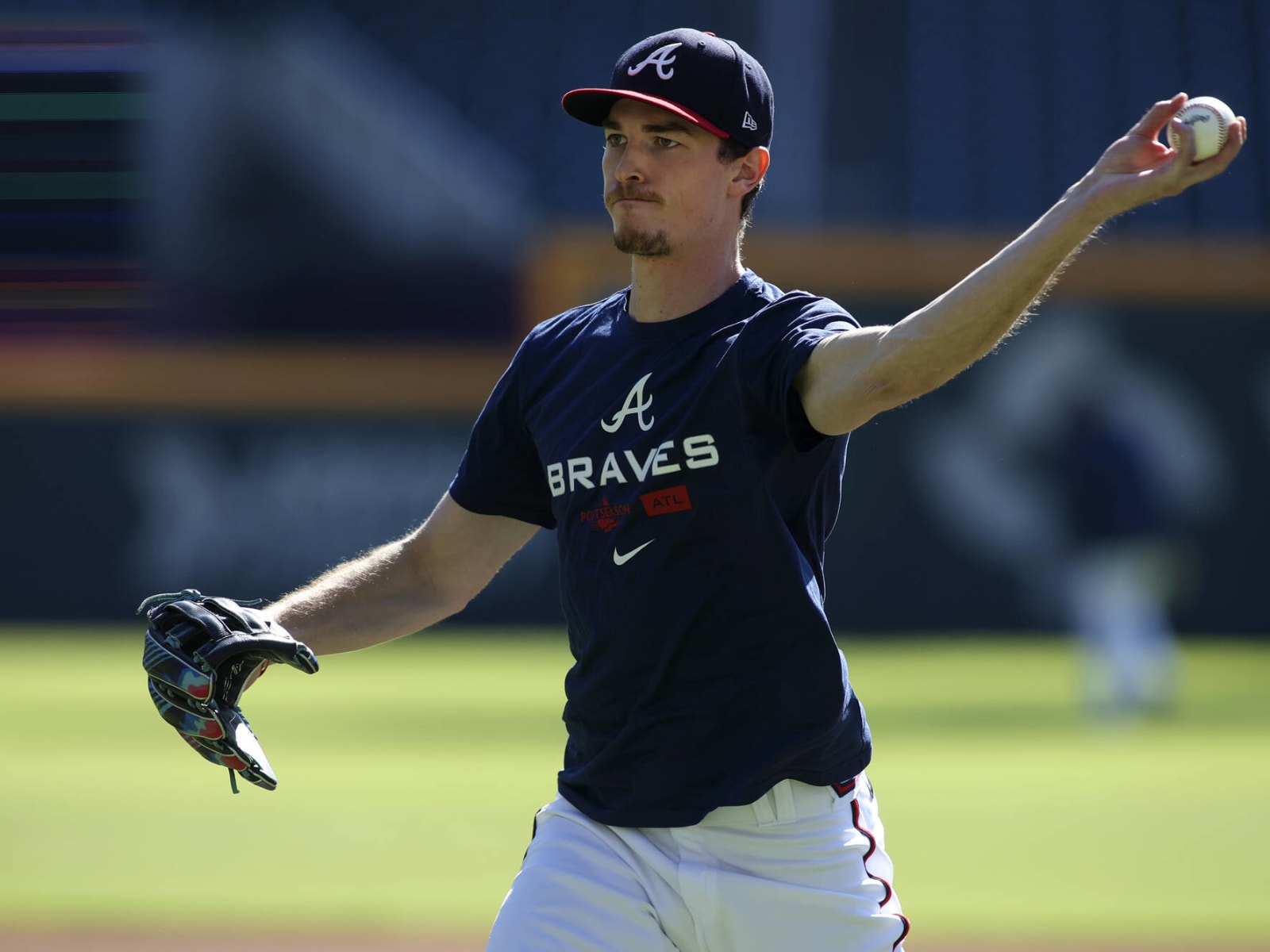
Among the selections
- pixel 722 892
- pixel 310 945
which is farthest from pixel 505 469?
pixel 310 945

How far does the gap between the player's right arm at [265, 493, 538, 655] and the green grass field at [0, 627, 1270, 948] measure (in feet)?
9.98

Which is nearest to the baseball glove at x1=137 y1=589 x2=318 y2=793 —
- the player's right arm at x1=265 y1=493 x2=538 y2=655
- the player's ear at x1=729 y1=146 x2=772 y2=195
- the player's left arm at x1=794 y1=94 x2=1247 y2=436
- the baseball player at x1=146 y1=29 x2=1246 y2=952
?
the player's right arm at x1=265 y1=493 x2=538 y2=655

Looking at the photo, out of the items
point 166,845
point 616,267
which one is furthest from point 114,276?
point 166,845

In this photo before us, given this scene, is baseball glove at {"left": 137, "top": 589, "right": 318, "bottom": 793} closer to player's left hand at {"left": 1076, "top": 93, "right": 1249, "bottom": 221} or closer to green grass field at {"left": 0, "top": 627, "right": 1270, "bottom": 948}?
player's left hand at {"left": 1076, "top": 93, "right": 1249, "bottom": 221}

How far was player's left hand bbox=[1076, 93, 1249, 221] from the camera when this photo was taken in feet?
8.02

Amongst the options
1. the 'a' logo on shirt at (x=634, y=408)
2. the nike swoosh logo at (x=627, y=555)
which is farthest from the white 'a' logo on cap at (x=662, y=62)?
the nike swoosh logo at (x=627, y=555)

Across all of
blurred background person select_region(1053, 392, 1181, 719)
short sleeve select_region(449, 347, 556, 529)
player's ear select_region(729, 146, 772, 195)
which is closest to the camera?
player's ear select_region(729, 146, 772, 195)

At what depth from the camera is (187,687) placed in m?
2.94

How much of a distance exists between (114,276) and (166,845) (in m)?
12.7

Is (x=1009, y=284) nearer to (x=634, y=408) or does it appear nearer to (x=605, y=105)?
(x=634, y=408)

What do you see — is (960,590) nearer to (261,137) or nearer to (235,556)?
(235,556)

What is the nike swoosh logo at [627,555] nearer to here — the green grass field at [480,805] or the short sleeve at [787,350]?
the short sleeve at [787,350]

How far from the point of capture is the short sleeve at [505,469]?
343cm

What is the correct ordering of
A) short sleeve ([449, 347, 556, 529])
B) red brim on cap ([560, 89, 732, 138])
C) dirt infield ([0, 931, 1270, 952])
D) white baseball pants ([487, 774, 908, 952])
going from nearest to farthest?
white baseball pants ([487, 774, 908, 952]), red brim on cap ([560, 89, 732, 138]), short sleeve ([449, 347, 556, 529]), dirt infield ([0, 931, 1270, 952])
